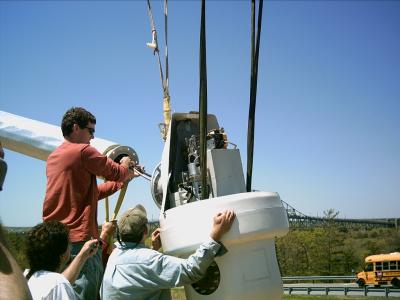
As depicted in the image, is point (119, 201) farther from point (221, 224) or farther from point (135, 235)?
point (221, 224)

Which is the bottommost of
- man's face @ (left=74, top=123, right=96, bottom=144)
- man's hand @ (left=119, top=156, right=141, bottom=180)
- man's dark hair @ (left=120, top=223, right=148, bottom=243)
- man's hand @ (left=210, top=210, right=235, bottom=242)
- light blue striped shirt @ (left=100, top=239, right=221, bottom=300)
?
light blue striped shirt @ (left=100, top=239, right=221, bottom=300)

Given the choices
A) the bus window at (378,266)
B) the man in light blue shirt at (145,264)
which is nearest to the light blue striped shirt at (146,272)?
the man in light blue shirt at (145,264)

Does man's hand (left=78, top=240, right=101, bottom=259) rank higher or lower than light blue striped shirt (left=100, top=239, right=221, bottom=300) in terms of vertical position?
higher

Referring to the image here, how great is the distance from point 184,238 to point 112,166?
952 mm

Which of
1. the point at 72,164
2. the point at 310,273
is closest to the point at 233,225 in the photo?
the point at 72,164

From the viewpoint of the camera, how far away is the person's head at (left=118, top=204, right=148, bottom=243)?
11.3 ft

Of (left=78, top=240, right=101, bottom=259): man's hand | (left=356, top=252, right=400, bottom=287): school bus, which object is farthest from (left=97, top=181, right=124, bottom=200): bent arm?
(left=356, top=252, right=400, bottom=287): school bus

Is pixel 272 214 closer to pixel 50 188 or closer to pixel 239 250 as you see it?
pixel 239 250

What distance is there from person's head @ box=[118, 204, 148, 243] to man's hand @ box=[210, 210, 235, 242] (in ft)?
2.68

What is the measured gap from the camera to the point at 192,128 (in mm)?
3754

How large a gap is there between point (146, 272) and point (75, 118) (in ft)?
4.50

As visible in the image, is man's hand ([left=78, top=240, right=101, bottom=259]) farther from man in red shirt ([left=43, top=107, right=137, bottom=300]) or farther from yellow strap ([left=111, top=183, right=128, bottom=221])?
yellow strap ([left=111, top=183, right=128, bottom=221])

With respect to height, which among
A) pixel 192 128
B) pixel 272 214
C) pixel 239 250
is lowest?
pixel 239 250

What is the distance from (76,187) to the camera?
3.55 m
